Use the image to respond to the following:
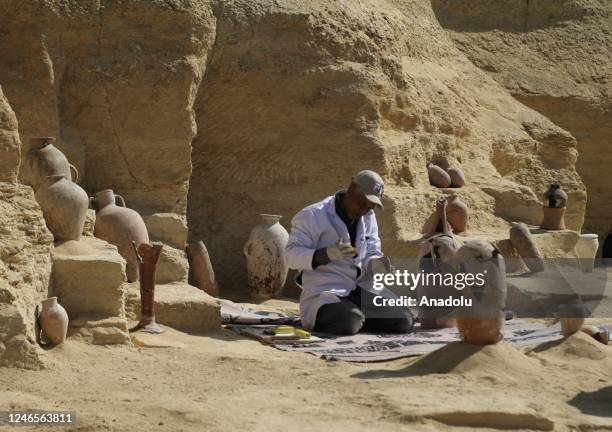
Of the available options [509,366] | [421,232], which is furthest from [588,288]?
[509,366]

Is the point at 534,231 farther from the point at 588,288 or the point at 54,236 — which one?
the point at 54,236

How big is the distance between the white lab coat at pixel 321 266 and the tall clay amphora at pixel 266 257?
8.73ft

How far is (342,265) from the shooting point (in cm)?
816

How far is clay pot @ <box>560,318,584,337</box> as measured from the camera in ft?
23.1

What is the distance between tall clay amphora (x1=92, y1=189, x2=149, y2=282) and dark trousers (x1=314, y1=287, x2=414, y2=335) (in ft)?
5.30

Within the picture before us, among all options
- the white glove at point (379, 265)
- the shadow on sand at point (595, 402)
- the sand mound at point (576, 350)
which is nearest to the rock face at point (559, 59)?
the white glove at point (379, 265)

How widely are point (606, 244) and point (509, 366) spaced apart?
13206mm

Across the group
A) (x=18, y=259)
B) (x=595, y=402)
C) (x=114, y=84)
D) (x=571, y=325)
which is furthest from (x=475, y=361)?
(x=114, y=84)

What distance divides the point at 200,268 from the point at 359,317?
2.97 meters

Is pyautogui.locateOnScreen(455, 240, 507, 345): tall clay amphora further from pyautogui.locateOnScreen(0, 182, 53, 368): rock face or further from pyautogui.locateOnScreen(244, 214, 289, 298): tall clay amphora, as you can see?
pyautogui.locateOnScreen(244, 214, 289, 298): tall clay amphora

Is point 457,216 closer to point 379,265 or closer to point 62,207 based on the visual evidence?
point 379,265

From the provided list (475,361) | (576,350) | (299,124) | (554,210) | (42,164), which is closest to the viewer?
(475,361)

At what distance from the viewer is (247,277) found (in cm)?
1184

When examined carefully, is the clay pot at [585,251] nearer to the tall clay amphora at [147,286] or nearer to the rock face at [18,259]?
the tall clay amphora at [147,286]
